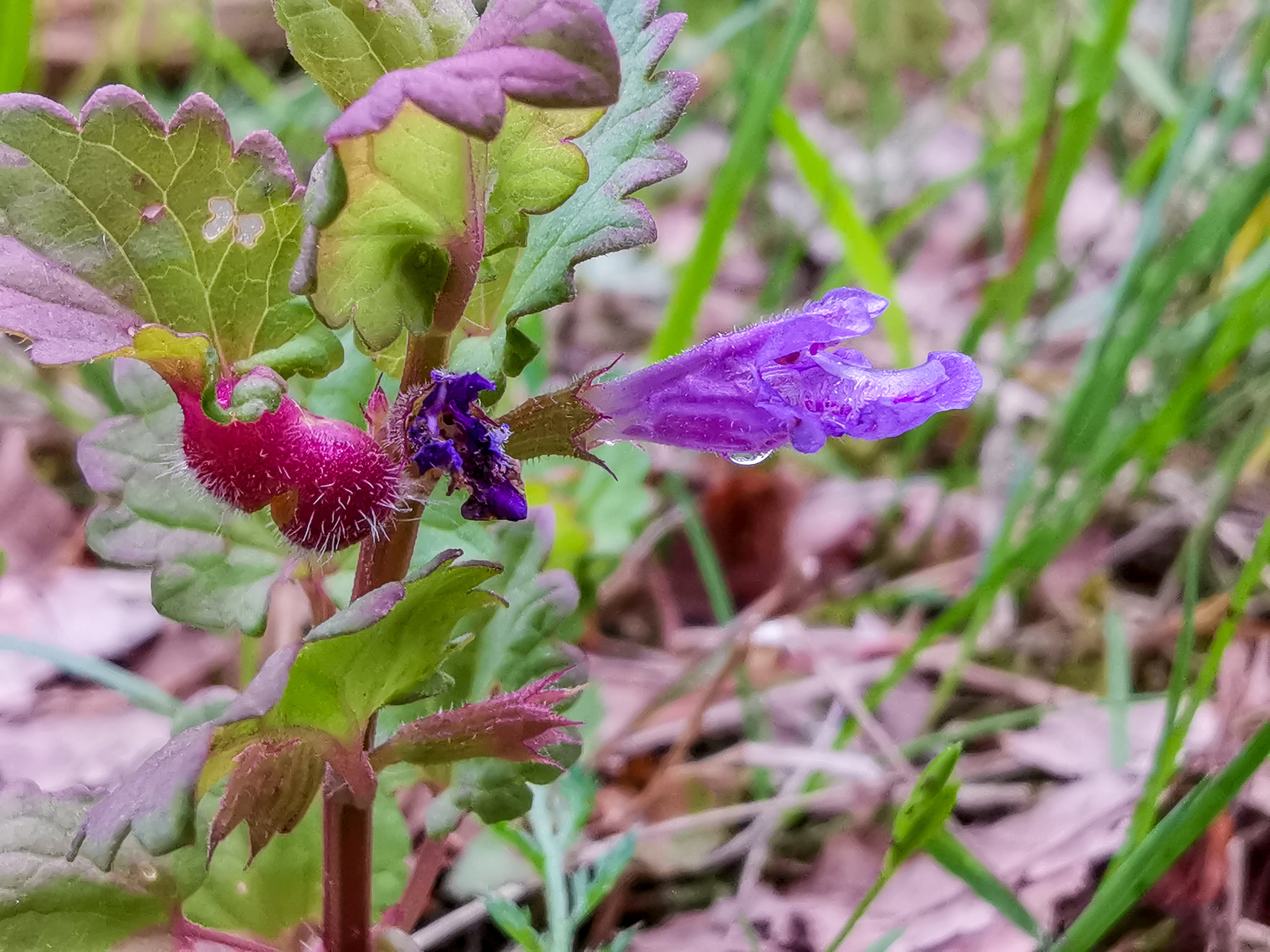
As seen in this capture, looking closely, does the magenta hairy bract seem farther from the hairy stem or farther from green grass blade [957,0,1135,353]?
green grass blade [957,0,1135,353]

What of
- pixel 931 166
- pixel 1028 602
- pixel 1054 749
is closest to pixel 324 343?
pixel 1054 749

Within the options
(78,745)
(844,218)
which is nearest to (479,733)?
(78,745)

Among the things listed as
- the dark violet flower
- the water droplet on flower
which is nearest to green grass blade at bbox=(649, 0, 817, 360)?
the water droplet on flower

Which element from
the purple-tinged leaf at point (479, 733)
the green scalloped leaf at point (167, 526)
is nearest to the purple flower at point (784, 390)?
the purple-tinged leaf at point (479, 733)

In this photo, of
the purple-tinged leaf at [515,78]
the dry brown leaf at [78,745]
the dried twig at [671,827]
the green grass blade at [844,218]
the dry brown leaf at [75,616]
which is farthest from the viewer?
the green grass blade at [844,218]

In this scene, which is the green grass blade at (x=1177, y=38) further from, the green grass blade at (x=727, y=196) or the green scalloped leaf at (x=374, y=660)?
the green scalloped leaf at (x=374, y=660)

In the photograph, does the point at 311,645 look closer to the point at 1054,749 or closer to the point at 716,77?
the point at 1054,749

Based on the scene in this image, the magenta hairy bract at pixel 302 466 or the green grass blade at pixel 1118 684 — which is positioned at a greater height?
the magenta hairy bract at pixel 302 466
